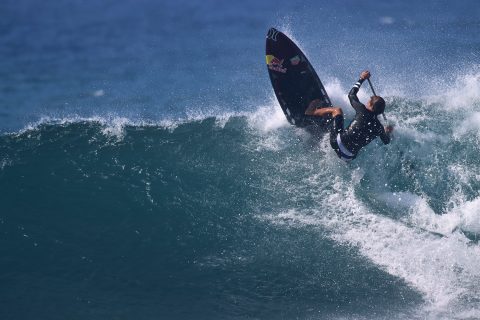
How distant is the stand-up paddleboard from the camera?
45.1 ft

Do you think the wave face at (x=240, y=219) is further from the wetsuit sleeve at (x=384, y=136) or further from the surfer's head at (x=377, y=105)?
the surfer's head at (x=377, y=105)

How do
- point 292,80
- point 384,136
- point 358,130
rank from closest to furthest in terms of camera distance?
1. point 358,130
2. point 384,136
3. point 292,80

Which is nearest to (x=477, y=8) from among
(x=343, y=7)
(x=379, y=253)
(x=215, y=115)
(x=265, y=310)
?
(x=343, y=7)

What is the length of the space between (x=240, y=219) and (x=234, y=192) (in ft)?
2.49

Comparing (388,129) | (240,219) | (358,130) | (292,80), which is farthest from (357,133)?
(240,219)

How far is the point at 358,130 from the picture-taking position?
1202 cm

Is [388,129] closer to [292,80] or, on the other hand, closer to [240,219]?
[292,80]

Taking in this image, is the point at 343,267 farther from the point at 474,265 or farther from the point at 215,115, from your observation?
the point at 215,115

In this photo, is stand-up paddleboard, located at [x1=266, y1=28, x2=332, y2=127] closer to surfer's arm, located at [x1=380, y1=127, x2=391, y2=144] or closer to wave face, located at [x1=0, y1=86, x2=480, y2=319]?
wave face, located at [x1=0, y1=86, x2=480, y2=319]

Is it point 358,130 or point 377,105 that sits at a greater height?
point 377,105

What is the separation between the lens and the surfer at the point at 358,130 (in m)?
12.0

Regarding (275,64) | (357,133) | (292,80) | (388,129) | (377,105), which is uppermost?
(275,64)

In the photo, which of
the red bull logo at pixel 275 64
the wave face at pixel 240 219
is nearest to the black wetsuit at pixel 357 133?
the wave face at pixel 240 219

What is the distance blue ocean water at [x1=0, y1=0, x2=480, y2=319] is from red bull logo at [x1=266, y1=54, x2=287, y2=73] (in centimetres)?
104
